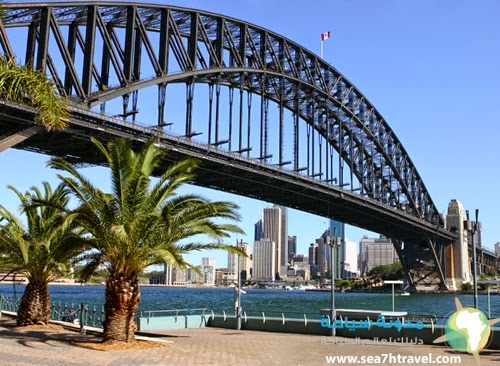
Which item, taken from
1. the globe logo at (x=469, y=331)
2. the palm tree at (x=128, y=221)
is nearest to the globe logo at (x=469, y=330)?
the globe logo at (x=469, y=331)

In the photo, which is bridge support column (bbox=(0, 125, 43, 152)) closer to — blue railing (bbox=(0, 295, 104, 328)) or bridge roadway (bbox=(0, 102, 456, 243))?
bridge roadway (bbox=(0, 102, 456, 243))

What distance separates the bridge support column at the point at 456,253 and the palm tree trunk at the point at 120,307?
10585 cm

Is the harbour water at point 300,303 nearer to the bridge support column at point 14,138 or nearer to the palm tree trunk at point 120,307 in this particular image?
the bridge support column at point 14,138

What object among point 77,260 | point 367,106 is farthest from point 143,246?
point 367,106

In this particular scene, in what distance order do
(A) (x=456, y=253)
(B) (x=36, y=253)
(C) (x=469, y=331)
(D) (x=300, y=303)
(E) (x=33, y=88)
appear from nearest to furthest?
(E) (x=33, y=88) → (C) (x=469, y=331) → (B) (x=36, y=253) → (D) (x=300, y=303) → (A) (x=456, y=253)

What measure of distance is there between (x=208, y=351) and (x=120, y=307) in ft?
10.1

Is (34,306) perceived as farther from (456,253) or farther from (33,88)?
(456,253)

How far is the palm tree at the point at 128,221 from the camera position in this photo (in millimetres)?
19672

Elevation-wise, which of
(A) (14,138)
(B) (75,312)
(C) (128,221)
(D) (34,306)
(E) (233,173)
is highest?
(E) (233,173)

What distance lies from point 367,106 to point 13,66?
3487 inches

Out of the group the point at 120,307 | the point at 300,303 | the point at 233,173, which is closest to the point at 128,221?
the point at 120,307

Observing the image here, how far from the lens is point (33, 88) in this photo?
12.2 metres

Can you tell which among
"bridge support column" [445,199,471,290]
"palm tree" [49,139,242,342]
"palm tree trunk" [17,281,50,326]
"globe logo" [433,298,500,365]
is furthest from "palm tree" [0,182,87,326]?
"bridge support column" [445,199,471,290]

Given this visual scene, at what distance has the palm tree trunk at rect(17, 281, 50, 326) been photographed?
24.1 metres
